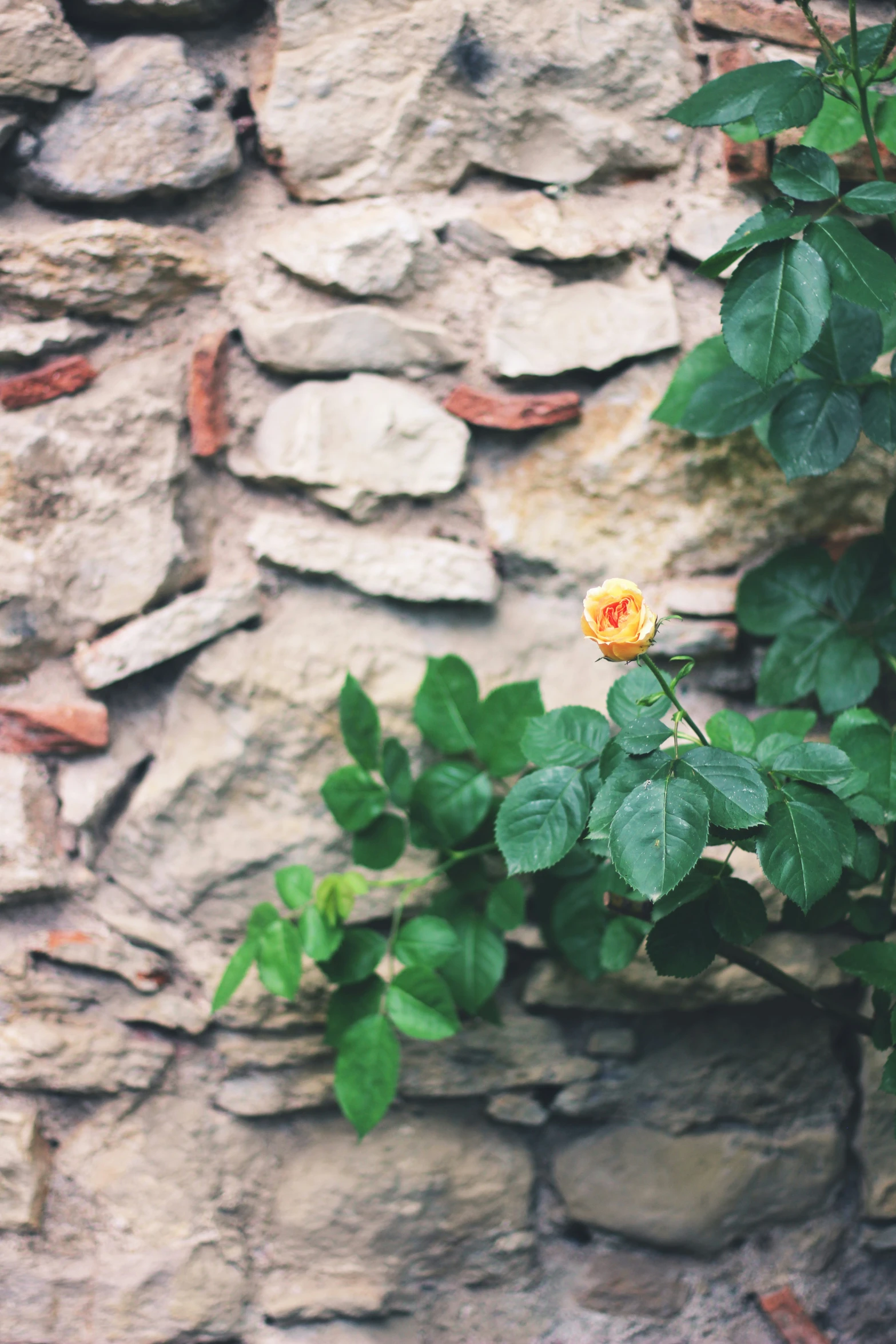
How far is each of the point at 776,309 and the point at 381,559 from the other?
48 cm

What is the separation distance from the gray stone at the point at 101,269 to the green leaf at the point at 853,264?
63 cm

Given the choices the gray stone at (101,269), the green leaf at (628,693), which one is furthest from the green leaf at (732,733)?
the gray stone at (101,269)

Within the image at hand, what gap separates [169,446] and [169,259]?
20cm

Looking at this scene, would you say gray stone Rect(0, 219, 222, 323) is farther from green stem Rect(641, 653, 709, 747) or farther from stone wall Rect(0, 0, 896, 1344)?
green stem Rect(641, 653, 709, 747)

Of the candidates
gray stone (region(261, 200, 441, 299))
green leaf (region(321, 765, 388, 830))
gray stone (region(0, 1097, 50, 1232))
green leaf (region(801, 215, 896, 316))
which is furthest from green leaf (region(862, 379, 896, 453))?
gray stone (region(0, 1097, 50, 1232))

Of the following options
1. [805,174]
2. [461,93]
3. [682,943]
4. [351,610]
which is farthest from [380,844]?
[461,93]

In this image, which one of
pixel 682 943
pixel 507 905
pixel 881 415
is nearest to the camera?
pixel 682 943

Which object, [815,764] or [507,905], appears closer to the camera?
[815,764]

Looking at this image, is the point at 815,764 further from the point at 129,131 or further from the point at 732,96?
the point at 129,131

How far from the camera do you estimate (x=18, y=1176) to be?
0.96 m

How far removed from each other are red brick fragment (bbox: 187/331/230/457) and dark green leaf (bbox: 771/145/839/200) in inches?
23.7

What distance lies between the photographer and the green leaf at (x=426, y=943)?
35.7 inches

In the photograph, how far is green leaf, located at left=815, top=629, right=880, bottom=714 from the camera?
0.95m

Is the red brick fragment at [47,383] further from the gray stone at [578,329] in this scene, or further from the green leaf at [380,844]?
the green leaf at [380,844]
